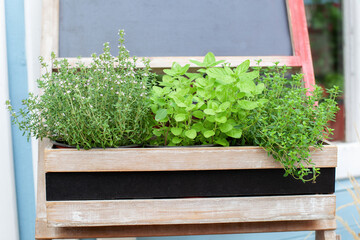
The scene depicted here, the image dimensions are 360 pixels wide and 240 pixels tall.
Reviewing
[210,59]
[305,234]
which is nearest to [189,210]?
[210,59]

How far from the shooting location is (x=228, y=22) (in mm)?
1310

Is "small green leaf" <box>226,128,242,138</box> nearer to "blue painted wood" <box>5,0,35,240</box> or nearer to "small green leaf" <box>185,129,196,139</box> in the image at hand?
"small green leaf" <box>185,129,196,139</box>

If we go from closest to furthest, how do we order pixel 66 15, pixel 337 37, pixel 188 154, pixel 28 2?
pixel 188 154 → pixel 66 15 → pixel 28 2 → pixel 337 37

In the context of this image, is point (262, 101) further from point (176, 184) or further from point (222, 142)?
point (176, 184)

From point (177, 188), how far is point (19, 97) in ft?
2.93

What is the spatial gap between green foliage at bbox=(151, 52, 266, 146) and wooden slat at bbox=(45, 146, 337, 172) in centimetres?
5

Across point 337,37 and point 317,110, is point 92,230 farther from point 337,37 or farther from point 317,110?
point 337,37

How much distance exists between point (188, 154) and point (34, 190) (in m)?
0.91

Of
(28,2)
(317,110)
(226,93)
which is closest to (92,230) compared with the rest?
(226,93)

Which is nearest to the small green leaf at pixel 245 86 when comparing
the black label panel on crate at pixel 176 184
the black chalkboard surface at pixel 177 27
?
the black label panel on crate at pixel 176 184

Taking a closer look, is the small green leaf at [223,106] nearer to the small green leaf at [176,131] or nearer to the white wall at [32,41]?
the small green leaf at [176,131]

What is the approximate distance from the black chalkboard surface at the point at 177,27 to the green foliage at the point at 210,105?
11.0 inches

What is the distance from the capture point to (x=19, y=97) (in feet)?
4.88

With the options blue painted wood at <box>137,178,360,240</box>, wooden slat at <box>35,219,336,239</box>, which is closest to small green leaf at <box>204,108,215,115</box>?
wooden slat at <box>35,219,336,239</box>
